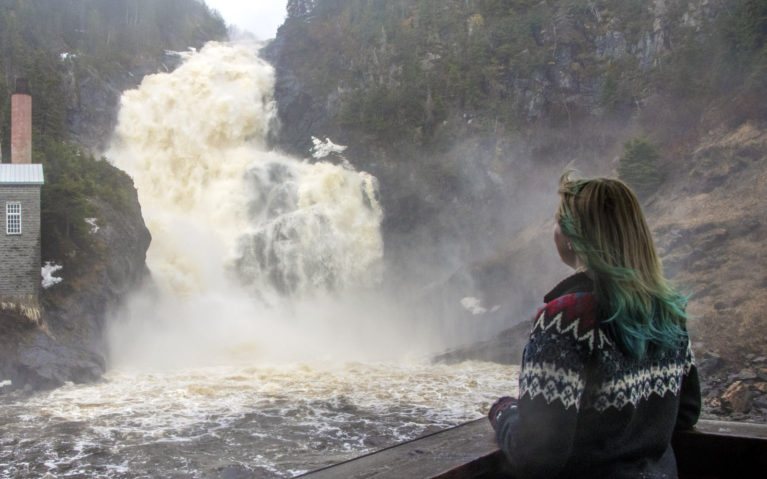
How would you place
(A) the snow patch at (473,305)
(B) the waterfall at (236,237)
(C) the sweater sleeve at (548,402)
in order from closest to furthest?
1. (C) the sweater sleeve at (548,402)
2. (B) the waterfall at (236,237)
3. (A) the snow patch at (473,305)

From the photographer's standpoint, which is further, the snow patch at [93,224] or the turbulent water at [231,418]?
the snow patch at [93,224]

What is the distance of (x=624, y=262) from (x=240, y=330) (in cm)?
2861

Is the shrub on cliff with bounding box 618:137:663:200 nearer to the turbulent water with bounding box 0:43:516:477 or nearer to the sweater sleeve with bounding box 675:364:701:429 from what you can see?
the turbulent water with bounding box 0:43:516:477

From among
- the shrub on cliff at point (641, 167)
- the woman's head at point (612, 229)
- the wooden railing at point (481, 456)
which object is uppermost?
the shrub on cliff at point (641, 167)

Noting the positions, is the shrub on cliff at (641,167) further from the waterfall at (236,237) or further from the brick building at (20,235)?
the brick building at (20,235)

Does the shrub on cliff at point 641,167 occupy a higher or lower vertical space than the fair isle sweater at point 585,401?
higher

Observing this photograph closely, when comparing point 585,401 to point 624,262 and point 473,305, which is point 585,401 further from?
point 473,305

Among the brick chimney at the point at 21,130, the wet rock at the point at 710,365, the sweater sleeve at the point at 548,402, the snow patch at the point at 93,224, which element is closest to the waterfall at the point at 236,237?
the snow patch at the point at 93,224

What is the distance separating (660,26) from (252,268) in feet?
87.6

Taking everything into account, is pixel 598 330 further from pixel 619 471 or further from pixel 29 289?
pixel 29 289

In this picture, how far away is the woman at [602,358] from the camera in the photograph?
83.5 inches

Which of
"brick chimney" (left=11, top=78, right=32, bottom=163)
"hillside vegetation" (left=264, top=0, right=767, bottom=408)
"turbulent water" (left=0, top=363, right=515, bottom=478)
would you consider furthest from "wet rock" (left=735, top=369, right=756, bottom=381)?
"brick chimney" (left=11, top=78, right=32, bottom=163)

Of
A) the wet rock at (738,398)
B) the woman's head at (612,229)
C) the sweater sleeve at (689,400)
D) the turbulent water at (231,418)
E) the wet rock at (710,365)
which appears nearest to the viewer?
the woman's head at (612,229)

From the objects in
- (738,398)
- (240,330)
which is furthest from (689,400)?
(240,330)
